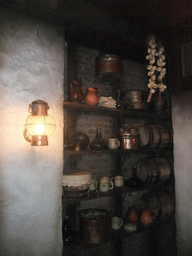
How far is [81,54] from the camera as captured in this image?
2.62 meters

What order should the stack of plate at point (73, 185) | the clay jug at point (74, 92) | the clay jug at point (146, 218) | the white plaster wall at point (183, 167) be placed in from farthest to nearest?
the clay jug at point (146, 218)
the white plaster wall at point (183, 167)
the clay jug at point (74, 92)
the stack of plate at point (73, 185)

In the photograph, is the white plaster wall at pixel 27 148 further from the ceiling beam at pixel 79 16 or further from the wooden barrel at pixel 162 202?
the wooden barrel at pixel 162 202

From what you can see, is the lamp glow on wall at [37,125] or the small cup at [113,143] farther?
the small cup at [113,143]

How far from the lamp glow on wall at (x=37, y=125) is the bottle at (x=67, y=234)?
1.04 meters

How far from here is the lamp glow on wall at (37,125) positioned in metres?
1.62

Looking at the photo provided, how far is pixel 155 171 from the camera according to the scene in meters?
2.66

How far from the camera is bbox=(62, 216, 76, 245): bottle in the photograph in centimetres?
203

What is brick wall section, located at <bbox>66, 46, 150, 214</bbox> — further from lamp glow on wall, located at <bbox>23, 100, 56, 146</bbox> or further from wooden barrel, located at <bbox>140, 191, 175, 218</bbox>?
lamp glow on wall, located at <bbox>23, 100, 56, 146</bbox>

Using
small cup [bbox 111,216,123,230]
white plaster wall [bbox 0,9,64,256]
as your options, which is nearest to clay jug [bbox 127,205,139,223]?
small cup [bbox 111,216,123,230]

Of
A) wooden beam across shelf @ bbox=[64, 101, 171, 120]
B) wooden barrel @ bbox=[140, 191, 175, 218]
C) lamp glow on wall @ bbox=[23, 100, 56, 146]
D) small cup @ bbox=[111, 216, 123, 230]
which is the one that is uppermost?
wooden beam across shelf @ bbox=[64, 101, 171, 120]

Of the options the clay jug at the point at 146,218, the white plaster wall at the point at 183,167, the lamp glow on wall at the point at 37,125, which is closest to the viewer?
the lamp glow on wall at the point at 37,125

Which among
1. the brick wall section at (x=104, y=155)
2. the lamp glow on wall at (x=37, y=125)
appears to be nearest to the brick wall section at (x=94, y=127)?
the brick wall section at (x=104, y=155)

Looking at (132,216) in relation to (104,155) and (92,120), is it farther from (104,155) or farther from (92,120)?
(92,120)

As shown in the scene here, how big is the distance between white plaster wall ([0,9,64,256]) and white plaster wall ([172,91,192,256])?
153 centimetres
